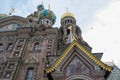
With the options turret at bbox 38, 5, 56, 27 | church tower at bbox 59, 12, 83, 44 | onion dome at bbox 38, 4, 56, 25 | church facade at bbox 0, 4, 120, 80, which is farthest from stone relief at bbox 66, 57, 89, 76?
church tower at bbox 59, 12, 83, 44

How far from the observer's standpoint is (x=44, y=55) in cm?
2142

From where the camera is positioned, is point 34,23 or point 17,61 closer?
point 17,61

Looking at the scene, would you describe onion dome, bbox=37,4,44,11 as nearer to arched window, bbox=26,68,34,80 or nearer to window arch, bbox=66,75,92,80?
arched window, bbox=26,68,34,80

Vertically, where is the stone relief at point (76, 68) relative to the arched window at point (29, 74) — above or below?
below

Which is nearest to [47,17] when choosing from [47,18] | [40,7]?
[47,18]

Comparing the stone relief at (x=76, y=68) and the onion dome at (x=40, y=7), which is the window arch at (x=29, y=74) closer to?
the stone relief at (x=76, y=68)

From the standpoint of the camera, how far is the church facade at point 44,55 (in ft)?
45.5

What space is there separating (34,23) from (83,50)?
1545cm

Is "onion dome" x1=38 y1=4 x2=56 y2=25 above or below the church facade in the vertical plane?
above

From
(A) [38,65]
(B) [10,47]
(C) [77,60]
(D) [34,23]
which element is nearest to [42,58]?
(A) [38,65]

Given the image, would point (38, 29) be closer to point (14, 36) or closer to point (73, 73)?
point (14, 36)

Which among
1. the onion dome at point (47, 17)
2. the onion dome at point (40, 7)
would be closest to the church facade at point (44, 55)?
the onion dome at point (47, 17)

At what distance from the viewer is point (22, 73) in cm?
2011

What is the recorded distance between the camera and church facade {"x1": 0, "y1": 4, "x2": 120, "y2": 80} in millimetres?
13875
